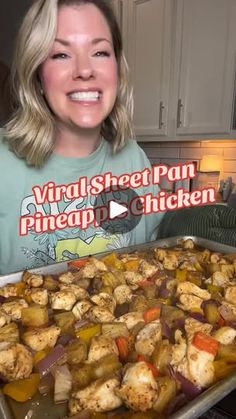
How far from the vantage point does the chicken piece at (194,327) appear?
62 cm

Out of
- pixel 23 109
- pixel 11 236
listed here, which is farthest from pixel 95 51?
pixel 11 236

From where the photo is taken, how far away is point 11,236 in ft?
4.24

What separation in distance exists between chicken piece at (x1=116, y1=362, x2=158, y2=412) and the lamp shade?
2.44m

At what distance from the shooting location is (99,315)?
688mm

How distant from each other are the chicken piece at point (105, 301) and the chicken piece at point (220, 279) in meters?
0.26

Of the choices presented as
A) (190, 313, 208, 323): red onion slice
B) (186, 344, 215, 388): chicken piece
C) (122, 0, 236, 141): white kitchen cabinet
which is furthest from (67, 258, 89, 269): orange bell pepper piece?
(122, 0, 236, 141): white kitchen cabinet

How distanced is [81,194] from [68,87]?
1.29 ft

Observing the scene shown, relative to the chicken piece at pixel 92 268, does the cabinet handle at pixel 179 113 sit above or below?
above

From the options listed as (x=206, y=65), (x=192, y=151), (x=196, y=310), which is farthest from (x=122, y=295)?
(x=192, y=151)

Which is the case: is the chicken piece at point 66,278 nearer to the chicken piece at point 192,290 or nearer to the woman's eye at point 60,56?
the chicken piece at point 192,290

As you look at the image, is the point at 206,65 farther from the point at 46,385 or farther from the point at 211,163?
the point at 46,385

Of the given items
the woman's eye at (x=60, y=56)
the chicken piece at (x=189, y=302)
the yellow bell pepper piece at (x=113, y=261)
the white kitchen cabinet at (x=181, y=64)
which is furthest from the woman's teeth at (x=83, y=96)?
the white kitchen cabinet at (x=181, y=64)

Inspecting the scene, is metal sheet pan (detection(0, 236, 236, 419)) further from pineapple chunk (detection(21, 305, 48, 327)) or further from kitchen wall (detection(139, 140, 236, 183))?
kitchen wall (detection(139, 140, 236, 183))

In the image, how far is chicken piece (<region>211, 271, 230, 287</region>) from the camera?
860mm
